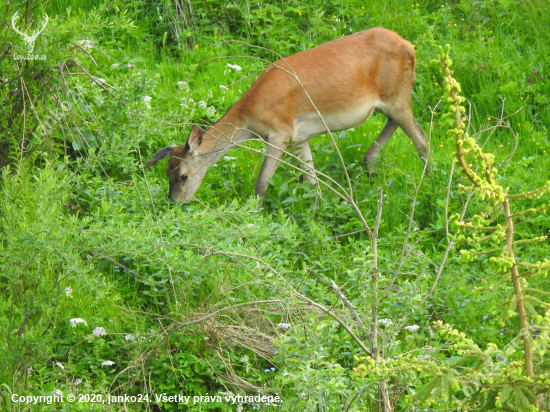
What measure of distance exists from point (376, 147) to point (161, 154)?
2.11m

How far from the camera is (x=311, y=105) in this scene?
7.33 metres

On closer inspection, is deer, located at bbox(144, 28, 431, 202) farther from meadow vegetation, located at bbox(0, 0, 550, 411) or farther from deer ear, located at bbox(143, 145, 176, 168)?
meadow vegetation, located at bbox(0, 0, 550, 411)

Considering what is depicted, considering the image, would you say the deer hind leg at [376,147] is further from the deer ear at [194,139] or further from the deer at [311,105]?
the deer ear at [194,139]

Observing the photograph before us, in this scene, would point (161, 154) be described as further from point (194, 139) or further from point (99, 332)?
point (99, 332)

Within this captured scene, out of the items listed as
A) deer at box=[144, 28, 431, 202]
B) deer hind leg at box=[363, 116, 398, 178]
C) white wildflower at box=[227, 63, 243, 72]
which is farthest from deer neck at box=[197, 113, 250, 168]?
white wildflower at box=[227, 63, 243, 72]

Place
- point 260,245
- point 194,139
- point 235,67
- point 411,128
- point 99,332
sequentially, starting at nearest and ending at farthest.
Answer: point 99,332 → point 260,245 → point 194,139 → point 411,128 → point 235,67

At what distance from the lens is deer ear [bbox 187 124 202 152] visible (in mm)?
7041

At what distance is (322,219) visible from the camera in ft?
20.7

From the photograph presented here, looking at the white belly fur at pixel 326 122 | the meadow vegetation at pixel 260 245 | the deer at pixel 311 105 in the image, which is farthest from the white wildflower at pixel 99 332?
the white belly fur at pixel 326 122

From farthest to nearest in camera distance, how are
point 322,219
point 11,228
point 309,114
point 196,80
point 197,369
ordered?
1. point 196,80
2. point 309,114
3. point 322,219
4. point 197,369
5. point 11,228

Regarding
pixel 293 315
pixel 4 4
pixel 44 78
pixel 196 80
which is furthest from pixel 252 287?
pixel 196 80

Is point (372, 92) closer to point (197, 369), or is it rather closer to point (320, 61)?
point (320, 61)

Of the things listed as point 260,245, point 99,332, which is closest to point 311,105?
point 260,245

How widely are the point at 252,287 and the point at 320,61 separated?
322 cm
